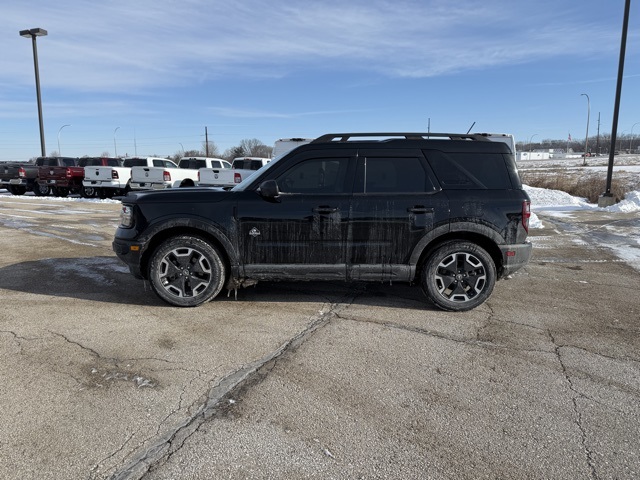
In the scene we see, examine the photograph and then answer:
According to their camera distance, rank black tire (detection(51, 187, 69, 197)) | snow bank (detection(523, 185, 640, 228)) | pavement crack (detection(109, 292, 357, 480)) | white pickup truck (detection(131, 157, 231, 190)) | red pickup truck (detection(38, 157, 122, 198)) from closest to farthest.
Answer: pavement crack (detection(109, 292, 357, 480))
snow bank (detection(523, 185, 640, 228))
white pickup truck (detection(131, 157, 231, 190))
red pickup truck (detection(38, 157, 122, 198))
black tire (detection(51, 187, 69, 197))

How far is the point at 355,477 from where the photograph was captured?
2.45 metres

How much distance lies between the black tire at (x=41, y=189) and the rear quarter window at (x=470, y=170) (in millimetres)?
23307

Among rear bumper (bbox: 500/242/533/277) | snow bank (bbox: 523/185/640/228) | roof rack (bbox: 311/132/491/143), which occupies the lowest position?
snow bank (bbox: 523/185/640/228)

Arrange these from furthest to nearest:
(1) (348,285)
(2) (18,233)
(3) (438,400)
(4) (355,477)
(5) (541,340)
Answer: (2) (18,233) → (1) (348,285) → (5) (541,340) → (3) (438,400) → (4) (355,477)

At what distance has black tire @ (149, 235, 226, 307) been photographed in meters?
A: 5.19

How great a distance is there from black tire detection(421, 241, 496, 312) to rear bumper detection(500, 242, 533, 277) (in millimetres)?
150

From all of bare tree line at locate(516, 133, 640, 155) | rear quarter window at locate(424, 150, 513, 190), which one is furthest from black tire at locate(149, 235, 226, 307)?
bare tree line at locate(516, 133, 640, 155)

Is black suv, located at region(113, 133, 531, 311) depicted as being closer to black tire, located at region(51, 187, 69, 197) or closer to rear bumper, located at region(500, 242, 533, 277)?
rear bumper, located at region(500, 242, 533, 277)

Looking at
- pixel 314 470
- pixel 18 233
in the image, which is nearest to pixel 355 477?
pixel 314 470

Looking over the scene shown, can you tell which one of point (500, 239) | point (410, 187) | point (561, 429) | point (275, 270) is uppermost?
point (410, 187)

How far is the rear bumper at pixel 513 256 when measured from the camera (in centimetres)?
518

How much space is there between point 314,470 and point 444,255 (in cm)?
317

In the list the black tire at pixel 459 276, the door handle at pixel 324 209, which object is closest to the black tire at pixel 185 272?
the door handle at pixel 324 209

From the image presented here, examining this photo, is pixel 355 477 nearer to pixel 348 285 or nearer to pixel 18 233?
pixel 348 285
